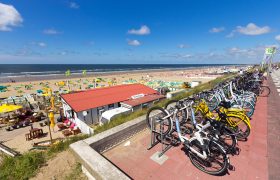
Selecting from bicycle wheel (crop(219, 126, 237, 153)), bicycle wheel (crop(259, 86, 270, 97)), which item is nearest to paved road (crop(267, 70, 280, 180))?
bicycle wheel (crop(219, 126, 237, 153))

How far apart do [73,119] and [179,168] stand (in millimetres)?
13212

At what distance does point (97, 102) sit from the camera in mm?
14008

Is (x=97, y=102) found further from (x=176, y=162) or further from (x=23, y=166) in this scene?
(x=176, y=162)

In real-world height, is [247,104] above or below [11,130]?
above

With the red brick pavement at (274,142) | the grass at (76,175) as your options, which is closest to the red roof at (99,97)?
the grass at (76,175)

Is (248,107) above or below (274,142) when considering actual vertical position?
above

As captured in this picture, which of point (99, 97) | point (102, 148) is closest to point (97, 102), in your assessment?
point (99, 97)

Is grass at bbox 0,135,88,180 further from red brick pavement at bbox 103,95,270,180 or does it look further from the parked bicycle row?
the parked bicycle row

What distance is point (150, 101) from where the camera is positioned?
48.6ft

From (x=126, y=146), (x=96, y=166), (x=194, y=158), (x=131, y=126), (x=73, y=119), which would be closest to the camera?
(x=96, y=166)

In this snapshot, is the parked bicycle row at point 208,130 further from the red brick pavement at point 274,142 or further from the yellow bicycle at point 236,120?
the red brick pavement at point 274,142

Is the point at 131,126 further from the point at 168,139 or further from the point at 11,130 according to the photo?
the point at 11,130

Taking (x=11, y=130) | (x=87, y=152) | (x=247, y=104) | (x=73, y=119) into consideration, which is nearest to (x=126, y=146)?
(x=87, y=152)

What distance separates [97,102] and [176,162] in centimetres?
1165
